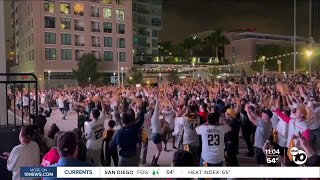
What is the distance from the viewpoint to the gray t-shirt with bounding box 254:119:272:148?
5191mm

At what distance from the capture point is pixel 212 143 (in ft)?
14.0

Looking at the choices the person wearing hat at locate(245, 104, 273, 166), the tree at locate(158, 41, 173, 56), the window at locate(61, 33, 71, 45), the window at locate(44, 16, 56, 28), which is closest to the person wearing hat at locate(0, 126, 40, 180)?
the person wearing hat at locate(245, 104, 273, 166)

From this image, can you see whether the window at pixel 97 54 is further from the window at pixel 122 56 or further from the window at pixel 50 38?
the window at pixel 50 38

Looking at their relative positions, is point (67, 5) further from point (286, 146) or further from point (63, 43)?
point (286, 146)

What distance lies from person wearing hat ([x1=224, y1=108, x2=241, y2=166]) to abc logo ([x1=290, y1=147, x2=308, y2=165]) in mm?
1058

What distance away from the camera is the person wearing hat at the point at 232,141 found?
17.5ft

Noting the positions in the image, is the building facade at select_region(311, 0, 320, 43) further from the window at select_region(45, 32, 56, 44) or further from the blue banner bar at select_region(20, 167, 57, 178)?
the window at select_region(45, 32, 56, 44)

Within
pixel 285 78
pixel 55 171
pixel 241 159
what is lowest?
pixel 241 159

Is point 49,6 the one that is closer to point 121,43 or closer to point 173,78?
point 121,43

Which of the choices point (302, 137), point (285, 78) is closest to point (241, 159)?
point (302, 137)

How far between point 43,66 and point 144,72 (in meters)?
9.17

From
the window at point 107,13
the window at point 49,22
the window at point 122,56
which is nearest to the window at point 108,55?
the window at point 122,56

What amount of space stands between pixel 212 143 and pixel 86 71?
26237mm

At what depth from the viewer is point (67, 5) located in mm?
31547
